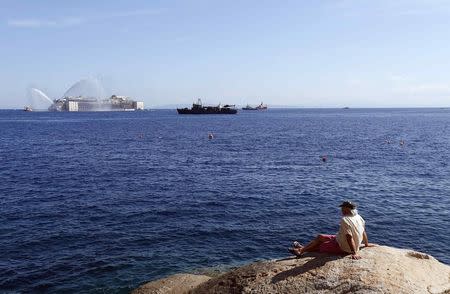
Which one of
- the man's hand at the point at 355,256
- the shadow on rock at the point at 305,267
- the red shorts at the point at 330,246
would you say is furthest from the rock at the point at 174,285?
the man's hand at the point at 355,256

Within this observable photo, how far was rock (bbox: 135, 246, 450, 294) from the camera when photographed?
35.4 ft

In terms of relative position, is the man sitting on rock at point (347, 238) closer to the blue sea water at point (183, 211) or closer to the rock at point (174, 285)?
the rock at point (174, 285)

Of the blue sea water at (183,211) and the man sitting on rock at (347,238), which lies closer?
the man sitting on rock at (347,238)

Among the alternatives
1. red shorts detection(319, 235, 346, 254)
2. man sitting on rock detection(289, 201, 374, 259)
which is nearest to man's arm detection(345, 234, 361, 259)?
man sitting on rock detection(289, 201, 374, 259)

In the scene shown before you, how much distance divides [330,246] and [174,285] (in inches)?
247

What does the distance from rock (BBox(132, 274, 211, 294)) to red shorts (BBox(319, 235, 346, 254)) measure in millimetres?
5127

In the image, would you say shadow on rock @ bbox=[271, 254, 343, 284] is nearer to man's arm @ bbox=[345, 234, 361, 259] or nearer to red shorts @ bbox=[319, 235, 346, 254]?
red shorts @ bbox=[319, 235, 346, 254]

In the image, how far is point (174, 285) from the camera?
51.0 feet

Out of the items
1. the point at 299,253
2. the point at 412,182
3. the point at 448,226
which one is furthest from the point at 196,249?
the point at 412,182

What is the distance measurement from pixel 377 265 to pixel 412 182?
101ft

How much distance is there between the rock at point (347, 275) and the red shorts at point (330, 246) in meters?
0.20

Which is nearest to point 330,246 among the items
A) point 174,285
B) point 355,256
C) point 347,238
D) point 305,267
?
point 347,238

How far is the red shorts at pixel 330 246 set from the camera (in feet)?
39.9

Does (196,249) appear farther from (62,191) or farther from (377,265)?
(62,191)
